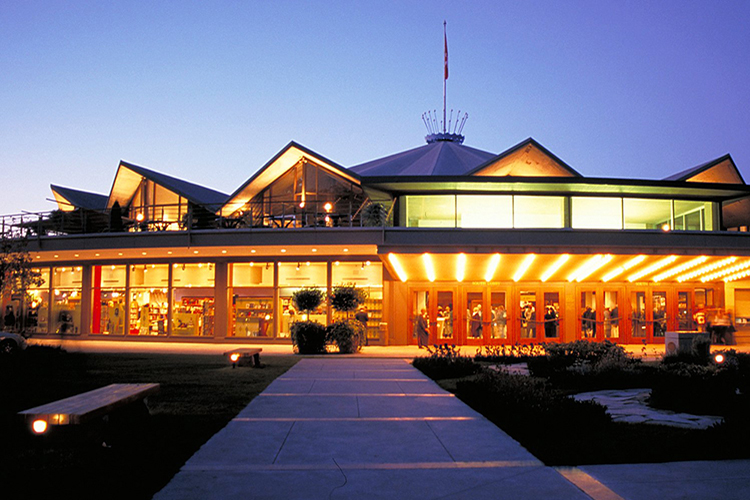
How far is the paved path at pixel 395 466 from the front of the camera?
5.54m

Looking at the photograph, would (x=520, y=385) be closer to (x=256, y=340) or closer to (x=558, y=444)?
(x=558, y=444)

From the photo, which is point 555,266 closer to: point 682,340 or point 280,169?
point 682,340

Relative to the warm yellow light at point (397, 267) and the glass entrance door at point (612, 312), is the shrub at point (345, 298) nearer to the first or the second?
the warm yellow light at point (397, 267)

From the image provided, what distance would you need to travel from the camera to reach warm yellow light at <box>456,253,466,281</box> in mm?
23609

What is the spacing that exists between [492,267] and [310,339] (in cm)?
761

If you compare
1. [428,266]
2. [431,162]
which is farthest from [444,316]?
[431,162]

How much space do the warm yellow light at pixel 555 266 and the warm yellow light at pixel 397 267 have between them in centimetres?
555

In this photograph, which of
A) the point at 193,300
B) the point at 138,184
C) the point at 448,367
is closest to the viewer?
the point at 448,367

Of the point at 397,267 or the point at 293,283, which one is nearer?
the point at 397,267

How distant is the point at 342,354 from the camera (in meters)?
21.7

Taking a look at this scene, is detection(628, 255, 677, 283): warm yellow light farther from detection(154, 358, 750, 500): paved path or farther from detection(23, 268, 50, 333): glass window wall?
detection(23, 268, 50, 333): glass window wall

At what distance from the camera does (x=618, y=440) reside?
7441 millimetres

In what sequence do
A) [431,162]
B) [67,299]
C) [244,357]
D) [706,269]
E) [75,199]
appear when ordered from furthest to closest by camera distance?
[75,199] < [431,162] < [67,299] < [706,269] < [244,357]

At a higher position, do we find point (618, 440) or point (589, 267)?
point (589, 267)
